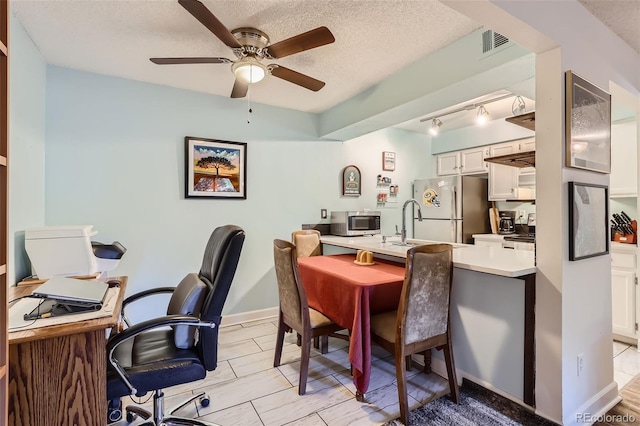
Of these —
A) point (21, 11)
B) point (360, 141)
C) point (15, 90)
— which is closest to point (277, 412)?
point (15, 90)

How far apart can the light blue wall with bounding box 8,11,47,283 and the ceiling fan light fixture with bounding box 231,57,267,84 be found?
48.6 inches

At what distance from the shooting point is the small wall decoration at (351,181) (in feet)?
13.1

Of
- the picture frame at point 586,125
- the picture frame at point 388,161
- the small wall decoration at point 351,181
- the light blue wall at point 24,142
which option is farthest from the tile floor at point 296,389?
the picture frame at point 388,161

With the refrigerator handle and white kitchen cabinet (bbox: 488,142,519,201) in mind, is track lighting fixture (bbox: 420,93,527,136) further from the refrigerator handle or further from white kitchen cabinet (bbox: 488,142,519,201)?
the refrigerator handle

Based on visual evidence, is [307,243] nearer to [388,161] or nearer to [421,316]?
[421,316]

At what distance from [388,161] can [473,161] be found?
46.3 inches

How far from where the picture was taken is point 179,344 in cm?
151

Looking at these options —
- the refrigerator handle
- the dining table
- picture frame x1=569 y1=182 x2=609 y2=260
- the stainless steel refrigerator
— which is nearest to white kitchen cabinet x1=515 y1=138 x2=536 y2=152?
the stainless steel refrigerator

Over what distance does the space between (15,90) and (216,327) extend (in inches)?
74.6

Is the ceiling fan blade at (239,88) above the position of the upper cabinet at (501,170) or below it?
above

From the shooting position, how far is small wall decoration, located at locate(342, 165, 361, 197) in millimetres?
4008

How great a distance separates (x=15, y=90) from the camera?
1847mm

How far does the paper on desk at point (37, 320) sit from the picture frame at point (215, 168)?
1710mm

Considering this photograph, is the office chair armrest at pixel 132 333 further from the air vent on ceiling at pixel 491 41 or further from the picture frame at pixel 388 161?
the picture frame at pixel 388 161
